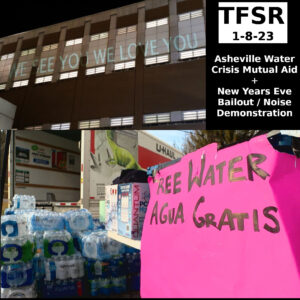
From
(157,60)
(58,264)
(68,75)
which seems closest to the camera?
(58,264)

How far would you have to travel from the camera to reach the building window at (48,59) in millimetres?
8055

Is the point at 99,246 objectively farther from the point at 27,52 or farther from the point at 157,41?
the point at 27,52

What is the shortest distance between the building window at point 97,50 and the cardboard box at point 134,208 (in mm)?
5917

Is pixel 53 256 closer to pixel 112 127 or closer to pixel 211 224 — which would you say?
pixel 211 224

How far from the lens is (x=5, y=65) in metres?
8.34

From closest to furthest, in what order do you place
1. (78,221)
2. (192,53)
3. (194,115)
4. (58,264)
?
(58,264), (78,221), (194,115), (192,53)

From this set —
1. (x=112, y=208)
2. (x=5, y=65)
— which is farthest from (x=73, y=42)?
(x=112, y=208)

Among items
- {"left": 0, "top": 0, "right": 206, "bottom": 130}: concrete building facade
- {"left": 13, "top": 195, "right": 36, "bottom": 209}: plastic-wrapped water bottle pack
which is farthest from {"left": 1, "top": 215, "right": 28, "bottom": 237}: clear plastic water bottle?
{"left": 0, "top": 0, "right": 206, "bottom": 130}: concrete building facade

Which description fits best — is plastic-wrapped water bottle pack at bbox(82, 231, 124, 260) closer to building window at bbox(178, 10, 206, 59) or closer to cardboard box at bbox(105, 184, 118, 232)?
cardboard box at bbox(105, 184, 118, 232)

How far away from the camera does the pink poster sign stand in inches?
43.5

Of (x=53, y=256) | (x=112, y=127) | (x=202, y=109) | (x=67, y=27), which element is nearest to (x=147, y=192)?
(x=53, y=256)

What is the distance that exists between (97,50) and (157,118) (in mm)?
2046

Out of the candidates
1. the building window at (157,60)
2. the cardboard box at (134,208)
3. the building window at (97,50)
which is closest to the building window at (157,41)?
the building window at (157,60)

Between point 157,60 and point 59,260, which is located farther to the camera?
point 157,60
